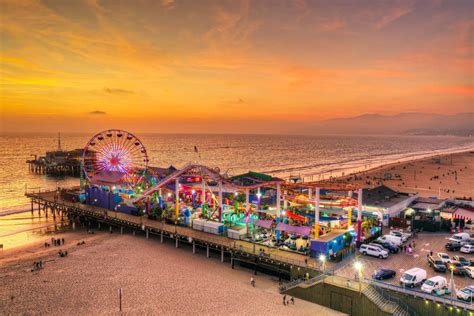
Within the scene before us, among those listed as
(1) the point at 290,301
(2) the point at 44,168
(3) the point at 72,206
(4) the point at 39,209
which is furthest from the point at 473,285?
(2) the point at 44,168

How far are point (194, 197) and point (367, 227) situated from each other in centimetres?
2056

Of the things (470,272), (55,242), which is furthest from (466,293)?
(55,242)

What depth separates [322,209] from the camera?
36031 millimetres

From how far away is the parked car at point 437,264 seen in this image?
24.3 m

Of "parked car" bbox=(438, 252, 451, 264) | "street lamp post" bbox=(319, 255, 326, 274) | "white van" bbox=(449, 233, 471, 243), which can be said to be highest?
"white van" bbox=(449, 233, 471, 243)

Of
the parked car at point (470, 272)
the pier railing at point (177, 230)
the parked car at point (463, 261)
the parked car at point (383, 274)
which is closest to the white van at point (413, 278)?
the parked car at point (383, 274)

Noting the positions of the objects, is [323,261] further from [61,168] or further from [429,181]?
[61,168]

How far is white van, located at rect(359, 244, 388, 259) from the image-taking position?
27.4 metres

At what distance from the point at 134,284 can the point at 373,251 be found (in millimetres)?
17884

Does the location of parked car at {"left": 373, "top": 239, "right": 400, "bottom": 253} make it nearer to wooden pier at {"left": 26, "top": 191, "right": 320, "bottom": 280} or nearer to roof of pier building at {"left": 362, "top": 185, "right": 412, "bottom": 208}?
wooden pier at {"left": 26, "top": 191, "right": 320, "bottom": 280}

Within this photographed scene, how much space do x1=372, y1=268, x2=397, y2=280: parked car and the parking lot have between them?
0.88ft

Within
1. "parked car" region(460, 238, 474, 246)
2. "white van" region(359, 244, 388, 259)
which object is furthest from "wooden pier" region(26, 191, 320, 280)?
"parked car" region(460, 238, 474, 246)

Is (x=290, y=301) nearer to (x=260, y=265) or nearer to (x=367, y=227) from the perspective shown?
(x=260, y=265)

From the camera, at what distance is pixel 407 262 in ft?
86.9
